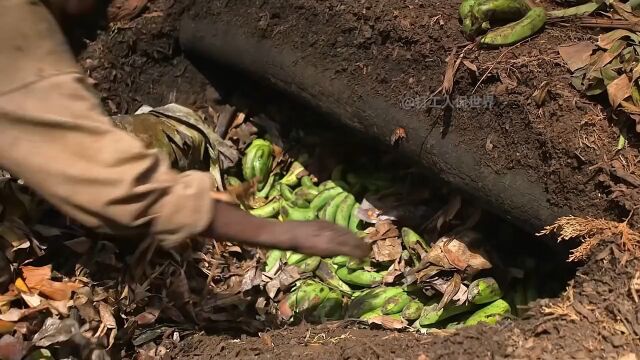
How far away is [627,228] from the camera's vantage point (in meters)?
2.59

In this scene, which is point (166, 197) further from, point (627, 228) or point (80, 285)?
point (627, 228)

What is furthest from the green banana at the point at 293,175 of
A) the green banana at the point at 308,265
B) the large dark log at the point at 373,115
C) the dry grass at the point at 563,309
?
the dry grass at the point at 563,309

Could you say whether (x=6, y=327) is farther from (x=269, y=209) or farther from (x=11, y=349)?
(x=269, y=209)

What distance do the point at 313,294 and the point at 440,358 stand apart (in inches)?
40.6

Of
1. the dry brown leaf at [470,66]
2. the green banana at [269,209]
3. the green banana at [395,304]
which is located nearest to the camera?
the dry brown leaf at [470,66]

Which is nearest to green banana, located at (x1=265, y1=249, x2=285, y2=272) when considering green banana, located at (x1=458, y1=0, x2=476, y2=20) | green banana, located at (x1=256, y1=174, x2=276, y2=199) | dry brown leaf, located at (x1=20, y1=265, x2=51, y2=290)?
green banana, located at (x1=256, y1=174, x2=276, y2=199)

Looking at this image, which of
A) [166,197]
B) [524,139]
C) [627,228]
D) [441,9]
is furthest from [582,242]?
[166,197]

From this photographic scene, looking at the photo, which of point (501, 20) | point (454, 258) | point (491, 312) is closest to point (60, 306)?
point (454, 258)

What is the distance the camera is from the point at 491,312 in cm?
325

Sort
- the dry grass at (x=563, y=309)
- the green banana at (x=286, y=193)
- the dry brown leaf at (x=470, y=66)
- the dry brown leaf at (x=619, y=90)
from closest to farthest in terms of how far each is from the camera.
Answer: the dry grass at (x=563, y=309) → the dry brown leaf at (x=619, y=90) → the dry brown leaf at (x=470, y=66) → the green banana at (x=286, y=193)

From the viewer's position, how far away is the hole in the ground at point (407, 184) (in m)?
3.32

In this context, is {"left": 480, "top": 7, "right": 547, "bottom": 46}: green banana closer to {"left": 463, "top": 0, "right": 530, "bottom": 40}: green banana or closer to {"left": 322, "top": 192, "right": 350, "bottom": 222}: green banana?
{"left": 463, "top": 0, "right": 530, "bottom": 40}: green banana

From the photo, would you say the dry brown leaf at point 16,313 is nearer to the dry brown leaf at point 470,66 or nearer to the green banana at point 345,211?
the green banana at point 345,211

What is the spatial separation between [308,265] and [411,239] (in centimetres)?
47
